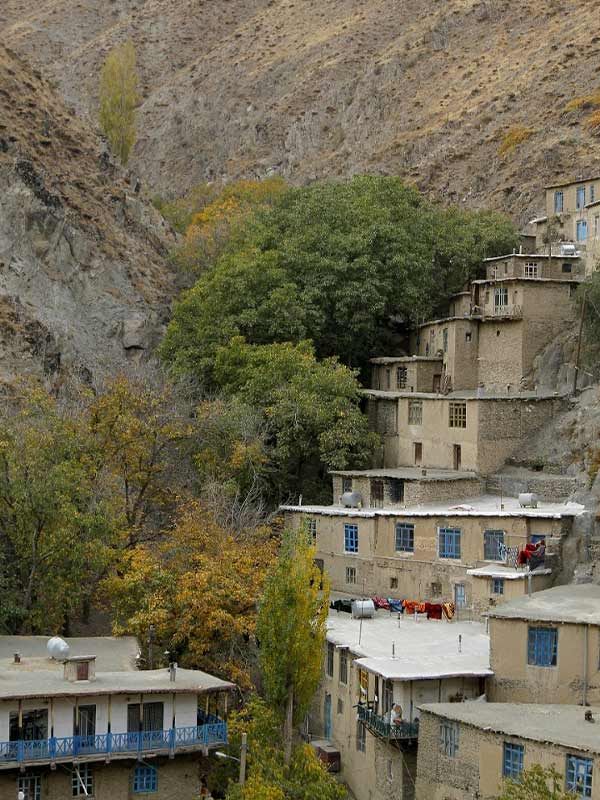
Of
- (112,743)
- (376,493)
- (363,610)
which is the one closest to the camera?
(112,743)

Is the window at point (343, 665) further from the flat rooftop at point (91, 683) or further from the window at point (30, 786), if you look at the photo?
the window at point (30, 786)

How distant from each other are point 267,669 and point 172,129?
9313cm

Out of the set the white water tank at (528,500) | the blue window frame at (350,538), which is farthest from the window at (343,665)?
the white water tank at (528,500)

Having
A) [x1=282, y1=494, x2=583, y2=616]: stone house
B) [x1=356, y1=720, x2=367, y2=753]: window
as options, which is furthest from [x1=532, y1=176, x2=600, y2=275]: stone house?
[x1=356, y1=720, x2=367, y2=753]: window

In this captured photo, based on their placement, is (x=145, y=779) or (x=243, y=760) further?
(x=145, y=779)

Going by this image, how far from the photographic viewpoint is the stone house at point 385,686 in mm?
37656

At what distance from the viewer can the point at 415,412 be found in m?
56.4

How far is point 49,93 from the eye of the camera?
A: 81.6 metres

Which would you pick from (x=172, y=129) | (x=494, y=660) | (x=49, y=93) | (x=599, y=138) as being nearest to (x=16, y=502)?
(x=494, y=660)

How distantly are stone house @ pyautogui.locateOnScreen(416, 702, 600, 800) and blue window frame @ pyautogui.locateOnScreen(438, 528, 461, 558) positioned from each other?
1154cm

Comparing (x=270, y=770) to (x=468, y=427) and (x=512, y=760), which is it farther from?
(x=468, y=427)

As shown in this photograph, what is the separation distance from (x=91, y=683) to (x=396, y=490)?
734 inches

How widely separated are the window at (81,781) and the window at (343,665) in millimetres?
9557

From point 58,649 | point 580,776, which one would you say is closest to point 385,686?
point 580,776
